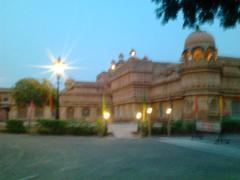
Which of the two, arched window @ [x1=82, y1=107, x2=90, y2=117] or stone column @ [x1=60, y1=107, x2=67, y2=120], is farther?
arched window @ [x1=82, y1=107, x2=90, y2=117]

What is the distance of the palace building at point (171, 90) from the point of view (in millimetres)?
33531

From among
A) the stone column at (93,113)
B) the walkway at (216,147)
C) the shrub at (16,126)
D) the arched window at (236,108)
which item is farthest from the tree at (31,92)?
the walkway at (216,147)

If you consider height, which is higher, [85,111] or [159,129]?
[85,111]

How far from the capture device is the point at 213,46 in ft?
119

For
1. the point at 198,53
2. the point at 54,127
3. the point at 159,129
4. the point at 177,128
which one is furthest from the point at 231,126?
the point at 54,127

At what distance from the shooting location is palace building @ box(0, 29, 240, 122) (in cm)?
3353

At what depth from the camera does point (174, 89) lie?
1570 inches

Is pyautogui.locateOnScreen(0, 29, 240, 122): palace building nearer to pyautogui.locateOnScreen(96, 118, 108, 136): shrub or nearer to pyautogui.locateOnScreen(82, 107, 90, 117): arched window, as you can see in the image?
pyautogui.locateOnScreen(82, 107, 90, 117): arched window

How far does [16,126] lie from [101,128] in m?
9.69

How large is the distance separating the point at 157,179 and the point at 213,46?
33061 mm

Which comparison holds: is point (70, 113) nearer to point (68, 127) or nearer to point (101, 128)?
point (68, 127)

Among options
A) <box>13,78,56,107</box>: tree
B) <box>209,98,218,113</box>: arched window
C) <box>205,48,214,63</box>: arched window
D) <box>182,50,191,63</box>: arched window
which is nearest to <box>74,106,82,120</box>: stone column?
<box>13,78,56,107</box>: tree

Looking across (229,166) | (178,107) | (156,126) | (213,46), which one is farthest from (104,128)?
(213,46)

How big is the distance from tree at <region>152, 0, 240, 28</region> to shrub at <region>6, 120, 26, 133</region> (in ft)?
72.4
